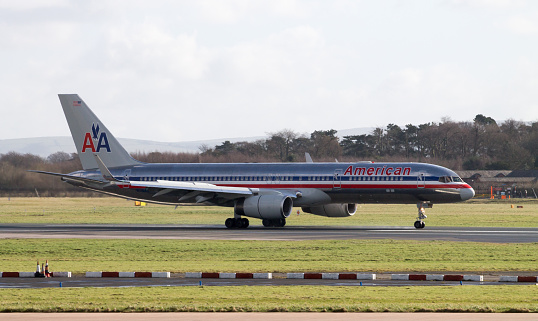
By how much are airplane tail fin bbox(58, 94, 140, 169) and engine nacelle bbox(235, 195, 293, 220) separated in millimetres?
11981

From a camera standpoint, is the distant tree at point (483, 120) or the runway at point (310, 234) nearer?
the runway at point (310, 234)

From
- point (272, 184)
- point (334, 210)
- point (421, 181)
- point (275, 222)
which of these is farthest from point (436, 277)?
point (334, 210)

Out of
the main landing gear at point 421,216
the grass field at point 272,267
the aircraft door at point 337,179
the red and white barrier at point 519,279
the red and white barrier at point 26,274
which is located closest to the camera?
the grass field at point 272,267

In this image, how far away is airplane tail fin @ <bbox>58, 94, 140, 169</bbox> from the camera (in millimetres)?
58812

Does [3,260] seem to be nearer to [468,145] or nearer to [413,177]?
[413,177]

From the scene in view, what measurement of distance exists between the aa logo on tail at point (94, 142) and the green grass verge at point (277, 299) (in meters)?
38.7

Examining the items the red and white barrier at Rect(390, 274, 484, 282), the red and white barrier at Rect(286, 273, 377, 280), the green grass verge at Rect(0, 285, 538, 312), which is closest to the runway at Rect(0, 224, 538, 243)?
the red and white barrier at Rect(390, 274, 484, 282)

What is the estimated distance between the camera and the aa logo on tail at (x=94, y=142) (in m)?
59.0

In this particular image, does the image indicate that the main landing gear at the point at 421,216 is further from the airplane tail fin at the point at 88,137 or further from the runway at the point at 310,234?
the airplane tail fin at the point at 88,137

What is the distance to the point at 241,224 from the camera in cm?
5194

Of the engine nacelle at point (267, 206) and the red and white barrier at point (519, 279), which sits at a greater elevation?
the engine nacelle at point (267, 206)

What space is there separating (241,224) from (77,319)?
36.3 metres

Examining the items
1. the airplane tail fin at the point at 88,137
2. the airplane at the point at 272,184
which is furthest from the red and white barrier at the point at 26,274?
the airplane tail fin at the point at 88,137

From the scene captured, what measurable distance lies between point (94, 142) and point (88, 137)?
60 cm
